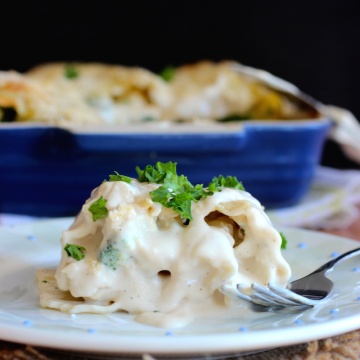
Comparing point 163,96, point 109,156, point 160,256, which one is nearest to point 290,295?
point 160,256

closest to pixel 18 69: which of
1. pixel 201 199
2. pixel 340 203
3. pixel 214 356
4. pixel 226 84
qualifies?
pixel 226 84

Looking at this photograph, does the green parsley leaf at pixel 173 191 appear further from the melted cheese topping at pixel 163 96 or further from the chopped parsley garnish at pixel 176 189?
the melted cheese topping at pixel 163 96

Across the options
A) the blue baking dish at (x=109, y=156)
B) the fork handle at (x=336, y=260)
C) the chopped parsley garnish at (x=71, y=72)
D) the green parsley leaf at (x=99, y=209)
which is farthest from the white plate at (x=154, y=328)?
the chopped parsley garnish at (x=71, y=72)

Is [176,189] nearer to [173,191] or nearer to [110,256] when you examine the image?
[173,191]

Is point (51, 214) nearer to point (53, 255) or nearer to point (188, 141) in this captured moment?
point (188, 141)

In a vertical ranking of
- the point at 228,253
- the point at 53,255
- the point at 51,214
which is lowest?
the point at 51,214

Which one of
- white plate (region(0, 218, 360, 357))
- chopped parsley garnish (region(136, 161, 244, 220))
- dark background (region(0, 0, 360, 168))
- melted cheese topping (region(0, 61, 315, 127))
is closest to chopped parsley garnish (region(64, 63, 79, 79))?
melted cheese topping (region(0, 61, 315, 127))
